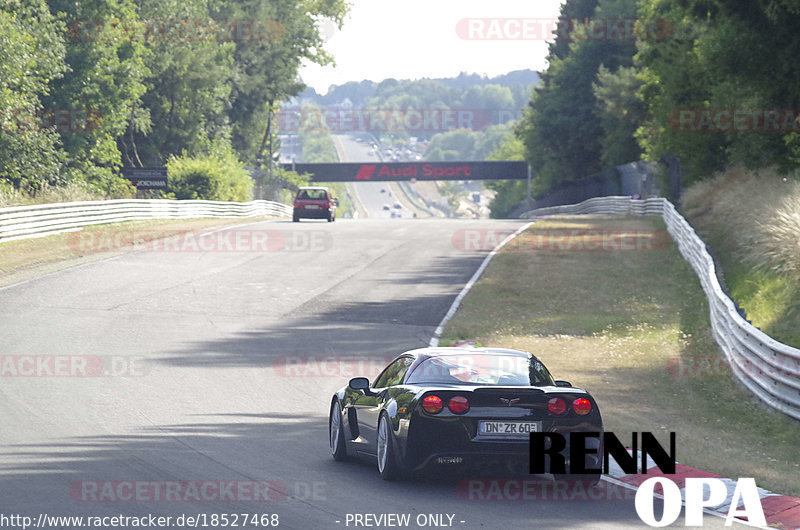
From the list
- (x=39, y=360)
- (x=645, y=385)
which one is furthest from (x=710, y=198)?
(x=39, y=360)

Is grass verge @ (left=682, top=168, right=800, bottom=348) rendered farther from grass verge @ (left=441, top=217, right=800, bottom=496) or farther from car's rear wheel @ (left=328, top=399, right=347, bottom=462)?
car's rear wheel @ (left=328, top=399, right=347, bottom=462)

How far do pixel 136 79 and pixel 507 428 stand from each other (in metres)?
54.0

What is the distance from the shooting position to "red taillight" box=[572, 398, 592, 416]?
8.70 metres

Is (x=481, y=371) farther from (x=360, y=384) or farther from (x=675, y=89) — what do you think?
(x=675, y=89)

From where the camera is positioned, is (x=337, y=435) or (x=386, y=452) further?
(x=337, y=435)

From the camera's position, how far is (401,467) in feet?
28.7

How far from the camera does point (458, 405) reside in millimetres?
8617

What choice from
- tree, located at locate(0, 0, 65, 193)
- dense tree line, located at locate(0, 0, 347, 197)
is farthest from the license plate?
tree, located at locate(0, 0, 65, 193)

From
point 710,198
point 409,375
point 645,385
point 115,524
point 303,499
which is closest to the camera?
point 115,524

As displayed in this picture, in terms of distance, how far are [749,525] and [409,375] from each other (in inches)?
122

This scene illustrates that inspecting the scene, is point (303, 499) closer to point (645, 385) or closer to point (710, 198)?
point (645, 385)

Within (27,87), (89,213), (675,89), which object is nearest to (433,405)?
(89,213)

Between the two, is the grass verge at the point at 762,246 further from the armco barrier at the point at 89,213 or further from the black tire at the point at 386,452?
the armco barrier at the point at 89,213

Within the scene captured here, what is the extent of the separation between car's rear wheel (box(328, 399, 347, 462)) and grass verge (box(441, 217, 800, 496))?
10.3ft
